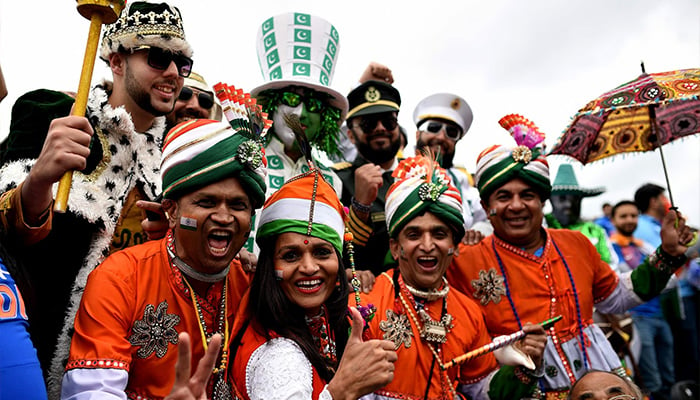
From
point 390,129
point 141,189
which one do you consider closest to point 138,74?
point 141,189

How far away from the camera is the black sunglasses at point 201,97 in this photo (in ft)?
15.1

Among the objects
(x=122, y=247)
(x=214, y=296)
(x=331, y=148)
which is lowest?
(x=214, y=296)

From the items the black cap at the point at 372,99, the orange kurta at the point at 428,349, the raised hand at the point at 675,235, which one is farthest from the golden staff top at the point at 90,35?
the raised hand at the point at 675,235

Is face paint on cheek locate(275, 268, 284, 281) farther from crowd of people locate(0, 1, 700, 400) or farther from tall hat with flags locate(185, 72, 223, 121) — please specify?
tall hat with flags locate(185, 72, 223, 121)

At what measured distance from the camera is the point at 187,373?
7.15 ft

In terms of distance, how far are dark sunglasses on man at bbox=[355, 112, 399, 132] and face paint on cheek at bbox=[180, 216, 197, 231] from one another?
114 inches

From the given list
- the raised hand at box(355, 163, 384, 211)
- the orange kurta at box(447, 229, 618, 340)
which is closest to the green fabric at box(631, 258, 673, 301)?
the orange kurta at box(447, 229, 618, 340)

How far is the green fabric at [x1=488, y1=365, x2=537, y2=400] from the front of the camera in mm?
3789

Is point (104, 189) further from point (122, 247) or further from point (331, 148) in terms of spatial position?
point (331, 148)

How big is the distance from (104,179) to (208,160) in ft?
2.63

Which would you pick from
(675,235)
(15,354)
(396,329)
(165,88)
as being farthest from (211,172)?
(675,235)

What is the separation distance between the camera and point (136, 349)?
9.27ft

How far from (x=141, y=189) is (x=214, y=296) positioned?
0.88 m

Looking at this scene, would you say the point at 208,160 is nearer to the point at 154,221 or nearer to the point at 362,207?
the point at 154,221
